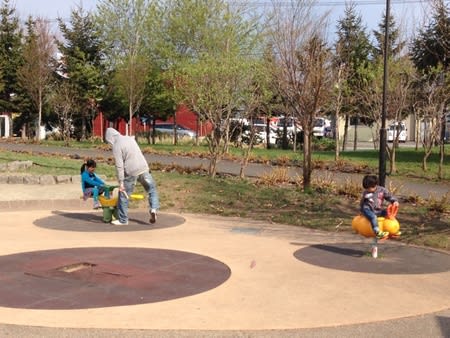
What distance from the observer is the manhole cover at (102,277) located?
19.1 ft

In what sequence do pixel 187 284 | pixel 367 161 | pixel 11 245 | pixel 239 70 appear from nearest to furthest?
pixel 187 284 → pixel 11 245 → pixel 239 70 → pixel 367 161

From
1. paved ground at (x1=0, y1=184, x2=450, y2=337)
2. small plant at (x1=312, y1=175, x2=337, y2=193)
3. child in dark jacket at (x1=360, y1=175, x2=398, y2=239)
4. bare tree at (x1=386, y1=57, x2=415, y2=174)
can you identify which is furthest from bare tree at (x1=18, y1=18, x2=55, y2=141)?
child in dark jacket at (x1=360, y1=175, x2=398, y2=239)

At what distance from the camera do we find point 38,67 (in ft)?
130

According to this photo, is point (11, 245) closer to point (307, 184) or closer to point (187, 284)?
point (187, 284)

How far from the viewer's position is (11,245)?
27.7 ft

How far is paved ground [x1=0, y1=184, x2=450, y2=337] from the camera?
5164mm

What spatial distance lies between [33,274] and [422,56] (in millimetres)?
22167

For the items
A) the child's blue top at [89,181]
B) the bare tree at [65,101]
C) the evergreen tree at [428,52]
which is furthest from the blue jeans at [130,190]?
the bare tree at [65,101]

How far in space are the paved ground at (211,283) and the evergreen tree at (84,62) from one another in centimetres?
3256

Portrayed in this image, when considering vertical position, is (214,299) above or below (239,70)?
below

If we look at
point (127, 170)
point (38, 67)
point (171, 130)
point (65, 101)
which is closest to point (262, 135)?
point (171, 130)

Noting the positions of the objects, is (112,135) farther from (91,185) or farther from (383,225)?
(383,225)

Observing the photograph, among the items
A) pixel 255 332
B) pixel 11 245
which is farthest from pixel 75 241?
pixel 255 332

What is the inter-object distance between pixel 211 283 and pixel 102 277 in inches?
45.4
